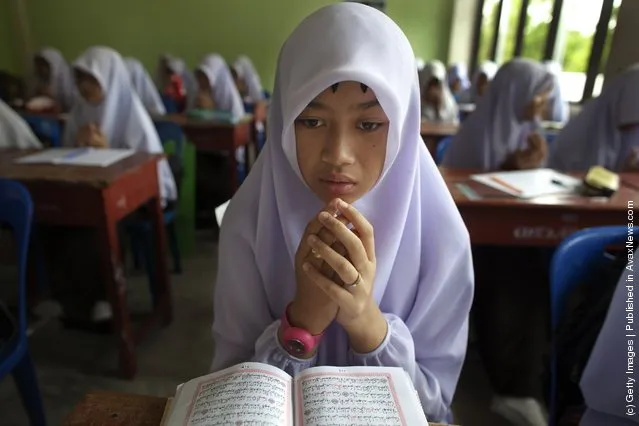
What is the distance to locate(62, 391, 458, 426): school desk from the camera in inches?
21.8

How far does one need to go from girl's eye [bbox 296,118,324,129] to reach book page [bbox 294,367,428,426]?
13.7 inches

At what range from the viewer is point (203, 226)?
128 inches

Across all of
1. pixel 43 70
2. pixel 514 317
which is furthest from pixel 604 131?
pixel 43 70

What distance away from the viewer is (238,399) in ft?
1.69

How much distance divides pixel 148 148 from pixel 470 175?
159 centimetres

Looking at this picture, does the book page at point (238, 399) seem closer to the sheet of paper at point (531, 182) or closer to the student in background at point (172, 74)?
the sheet of paper at point (531, 182)

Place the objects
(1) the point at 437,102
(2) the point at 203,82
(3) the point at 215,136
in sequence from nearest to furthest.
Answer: (3) the point at 215,136, (1) the point at 437,102, (2) the point at 203,82

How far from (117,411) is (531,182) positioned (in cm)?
157

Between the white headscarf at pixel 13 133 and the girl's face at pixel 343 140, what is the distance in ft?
7.03

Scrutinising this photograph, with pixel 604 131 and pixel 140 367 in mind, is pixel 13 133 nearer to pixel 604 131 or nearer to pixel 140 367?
pixel 140 367

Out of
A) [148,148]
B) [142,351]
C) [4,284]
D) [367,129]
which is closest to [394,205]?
[367,129]

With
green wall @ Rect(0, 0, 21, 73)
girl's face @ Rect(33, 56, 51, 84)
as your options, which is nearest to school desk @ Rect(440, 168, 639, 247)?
girl's face @ Rect(33, 56, 51, 84)

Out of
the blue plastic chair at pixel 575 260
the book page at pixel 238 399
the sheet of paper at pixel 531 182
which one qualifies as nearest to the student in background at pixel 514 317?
the sheet of paper at pixel 531 182

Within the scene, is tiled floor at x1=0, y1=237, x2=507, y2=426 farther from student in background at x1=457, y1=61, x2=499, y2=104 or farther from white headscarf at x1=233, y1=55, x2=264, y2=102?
white headscarf at x1=233, y1=55, x2=264, y2=102
